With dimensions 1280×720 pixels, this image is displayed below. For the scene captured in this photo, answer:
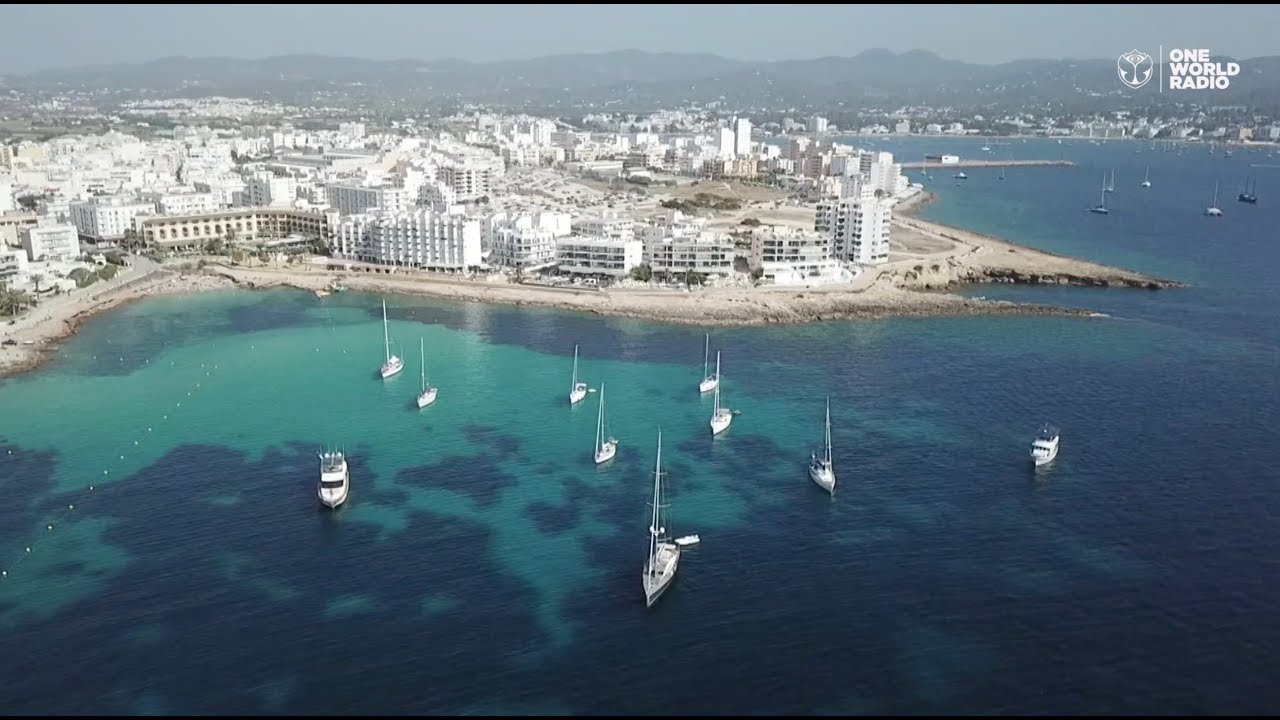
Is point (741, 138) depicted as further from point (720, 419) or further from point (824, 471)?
point (824, 471)

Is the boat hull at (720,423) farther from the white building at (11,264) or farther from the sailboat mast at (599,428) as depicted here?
the white building at (11,264)

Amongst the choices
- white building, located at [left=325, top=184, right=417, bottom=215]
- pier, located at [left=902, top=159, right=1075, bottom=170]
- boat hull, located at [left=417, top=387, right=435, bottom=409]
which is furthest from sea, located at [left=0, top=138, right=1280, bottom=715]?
pier, located at [left=902, top=159, right=1075, bottom=170]

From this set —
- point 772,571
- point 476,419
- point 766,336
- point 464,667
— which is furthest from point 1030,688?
point 766,336

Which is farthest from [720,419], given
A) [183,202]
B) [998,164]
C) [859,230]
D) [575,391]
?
[998,164]

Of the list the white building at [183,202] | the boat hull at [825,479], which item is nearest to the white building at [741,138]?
the white building at [183,202]

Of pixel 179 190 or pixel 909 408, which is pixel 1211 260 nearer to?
pixel 909 408

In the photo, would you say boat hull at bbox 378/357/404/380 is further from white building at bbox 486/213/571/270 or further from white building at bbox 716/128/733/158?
white building at bbox 716/128/733/158

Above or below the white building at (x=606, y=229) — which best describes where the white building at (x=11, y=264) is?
below
